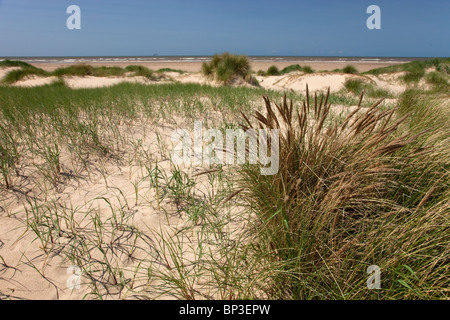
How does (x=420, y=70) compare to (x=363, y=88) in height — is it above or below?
above

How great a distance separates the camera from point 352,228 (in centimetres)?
131

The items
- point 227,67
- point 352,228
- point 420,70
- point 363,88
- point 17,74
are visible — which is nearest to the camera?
point 352,228

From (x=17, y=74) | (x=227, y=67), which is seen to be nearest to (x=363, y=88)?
(x=227, y=67)

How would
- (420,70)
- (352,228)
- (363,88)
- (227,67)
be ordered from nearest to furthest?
(352,228), (363,88), (227,67), (420,70)

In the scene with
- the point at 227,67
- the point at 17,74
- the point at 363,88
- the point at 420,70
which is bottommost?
the point at 363,88

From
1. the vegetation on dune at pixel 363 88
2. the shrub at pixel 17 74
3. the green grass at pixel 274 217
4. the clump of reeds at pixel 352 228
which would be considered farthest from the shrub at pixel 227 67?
the clump of reeds at pixel 352 228

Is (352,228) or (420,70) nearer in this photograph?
(352,228)

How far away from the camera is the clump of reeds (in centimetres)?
110

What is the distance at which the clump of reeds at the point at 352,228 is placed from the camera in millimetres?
1098

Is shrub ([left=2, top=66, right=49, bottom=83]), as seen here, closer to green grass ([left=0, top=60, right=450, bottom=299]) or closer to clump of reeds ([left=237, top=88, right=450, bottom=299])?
green grass ([left=0, top=60, right=450, bottom=299])

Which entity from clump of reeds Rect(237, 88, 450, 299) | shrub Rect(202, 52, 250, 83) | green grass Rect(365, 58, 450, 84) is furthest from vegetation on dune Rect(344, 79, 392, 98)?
clump of reeds Rect(237, 88, 450, 299)

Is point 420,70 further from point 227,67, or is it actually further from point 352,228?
point 352,228

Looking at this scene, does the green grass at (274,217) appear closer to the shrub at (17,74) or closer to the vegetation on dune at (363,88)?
the vegetation on dune at (363,88)
